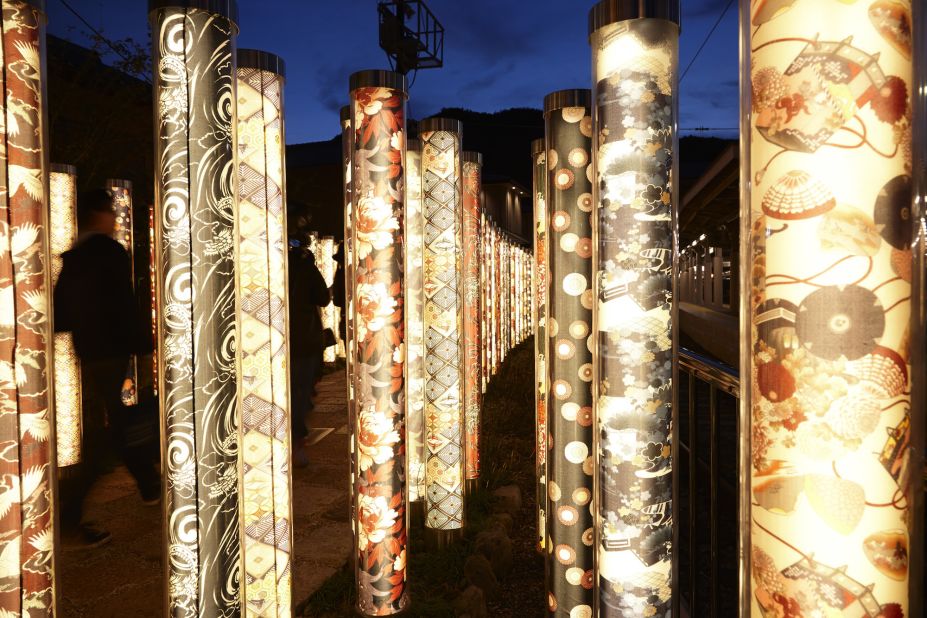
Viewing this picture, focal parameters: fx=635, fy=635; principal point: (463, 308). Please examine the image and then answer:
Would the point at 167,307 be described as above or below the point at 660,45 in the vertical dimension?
below

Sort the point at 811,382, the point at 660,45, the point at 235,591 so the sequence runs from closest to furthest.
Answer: the point at 811,382 → the point at 660,45 → the point at 235,591

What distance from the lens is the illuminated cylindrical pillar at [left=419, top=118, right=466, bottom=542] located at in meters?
3.15

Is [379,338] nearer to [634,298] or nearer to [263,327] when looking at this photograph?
[263,327]

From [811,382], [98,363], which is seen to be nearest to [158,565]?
[98,363]

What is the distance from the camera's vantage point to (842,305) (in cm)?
95

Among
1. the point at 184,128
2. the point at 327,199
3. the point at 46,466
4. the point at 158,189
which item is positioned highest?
the point at 327,199

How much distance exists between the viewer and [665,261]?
56.6 inches

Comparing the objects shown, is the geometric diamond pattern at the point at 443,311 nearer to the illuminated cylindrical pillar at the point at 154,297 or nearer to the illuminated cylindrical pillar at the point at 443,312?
the illuminated cylindrical pillar at the point at 443,312

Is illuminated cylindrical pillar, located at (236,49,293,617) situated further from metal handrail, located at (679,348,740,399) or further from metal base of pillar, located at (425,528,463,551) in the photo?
metal base of pillar, located at (425,528,463,551)

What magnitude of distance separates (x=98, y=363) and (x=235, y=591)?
2.37 meters

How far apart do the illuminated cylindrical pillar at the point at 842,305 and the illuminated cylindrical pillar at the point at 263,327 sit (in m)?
1.42

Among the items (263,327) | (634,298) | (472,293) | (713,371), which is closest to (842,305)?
(634,298)

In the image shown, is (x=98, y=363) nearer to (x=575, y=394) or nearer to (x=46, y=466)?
(x=46, y=466)

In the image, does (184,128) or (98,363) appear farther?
(98,363)
